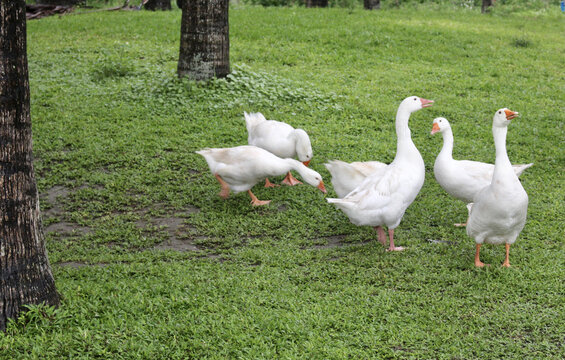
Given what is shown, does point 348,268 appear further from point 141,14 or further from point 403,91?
point 141,14

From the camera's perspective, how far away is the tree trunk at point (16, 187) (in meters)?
3.98

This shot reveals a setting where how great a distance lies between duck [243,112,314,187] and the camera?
7.41 m

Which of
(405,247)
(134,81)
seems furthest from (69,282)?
(134,81)

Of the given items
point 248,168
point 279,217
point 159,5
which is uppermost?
point 159,5

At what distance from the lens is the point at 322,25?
51.2ft

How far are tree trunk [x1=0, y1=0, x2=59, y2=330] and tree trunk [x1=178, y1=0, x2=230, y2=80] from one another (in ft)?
19.9

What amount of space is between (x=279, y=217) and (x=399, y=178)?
60.5 inches

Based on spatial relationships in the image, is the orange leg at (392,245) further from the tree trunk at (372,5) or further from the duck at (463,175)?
the tree trunk at (372,5)

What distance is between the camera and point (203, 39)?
10.0m

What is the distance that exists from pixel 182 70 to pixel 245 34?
Answer: 15.4 ft

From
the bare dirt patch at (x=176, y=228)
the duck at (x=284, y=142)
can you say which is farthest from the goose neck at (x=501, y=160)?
the bare dirt patch at (x=176, y=228)

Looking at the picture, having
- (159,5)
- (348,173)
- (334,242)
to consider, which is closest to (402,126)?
(348,173)

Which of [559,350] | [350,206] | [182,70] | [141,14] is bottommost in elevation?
[559,350]

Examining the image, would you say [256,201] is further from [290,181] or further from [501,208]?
[501,208]
